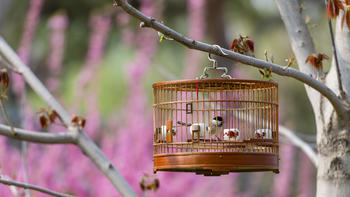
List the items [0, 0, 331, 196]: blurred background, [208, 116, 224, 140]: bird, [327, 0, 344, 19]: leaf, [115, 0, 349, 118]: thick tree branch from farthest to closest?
[0, 0, 331, 196]: blurred background
[208, 116, 224, 140]: bird
[327, 0, 344, 19]: leaf
[115, 0, 349, 118]: thick tree branch

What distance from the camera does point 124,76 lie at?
8.35m

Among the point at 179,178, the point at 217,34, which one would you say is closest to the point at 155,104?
the point at 179,178

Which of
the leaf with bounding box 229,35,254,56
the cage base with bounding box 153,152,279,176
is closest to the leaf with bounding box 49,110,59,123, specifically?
the cage base with bounding box 153,152,279,176

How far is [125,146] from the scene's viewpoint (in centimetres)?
434

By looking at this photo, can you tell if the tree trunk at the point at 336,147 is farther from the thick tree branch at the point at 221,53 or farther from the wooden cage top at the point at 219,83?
the wooden cage top at the point at 219,83

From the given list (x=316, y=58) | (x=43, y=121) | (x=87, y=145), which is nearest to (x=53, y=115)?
(x=43, y=121)

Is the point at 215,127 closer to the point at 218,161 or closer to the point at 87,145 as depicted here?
the point at 218,161

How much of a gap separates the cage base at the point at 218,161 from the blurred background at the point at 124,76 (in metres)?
0.53

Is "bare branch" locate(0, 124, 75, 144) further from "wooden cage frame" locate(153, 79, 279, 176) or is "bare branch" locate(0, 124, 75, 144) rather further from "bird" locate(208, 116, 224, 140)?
"bird" locate(208, 116, 224, 140)

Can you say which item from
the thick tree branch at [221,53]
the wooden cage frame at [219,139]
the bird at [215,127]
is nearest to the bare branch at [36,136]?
the wooden cage frame at [219,139]

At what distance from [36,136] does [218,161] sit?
772mm

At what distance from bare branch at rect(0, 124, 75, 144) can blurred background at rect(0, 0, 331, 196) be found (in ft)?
1.39

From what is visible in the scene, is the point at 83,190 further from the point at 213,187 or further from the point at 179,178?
the point at 213,187

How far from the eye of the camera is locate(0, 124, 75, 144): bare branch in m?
2.23
